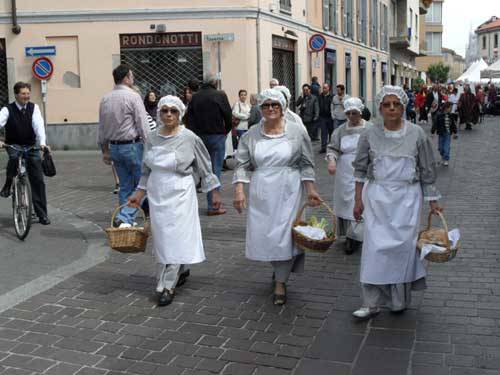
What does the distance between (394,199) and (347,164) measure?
8.48ft

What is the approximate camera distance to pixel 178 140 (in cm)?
587

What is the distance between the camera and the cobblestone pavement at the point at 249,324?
4422 mm

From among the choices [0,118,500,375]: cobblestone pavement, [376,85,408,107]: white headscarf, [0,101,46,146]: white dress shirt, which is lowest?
[0,118,500,375]: cobblestone pavement

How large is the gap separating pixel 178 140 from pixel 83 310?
5.16ft

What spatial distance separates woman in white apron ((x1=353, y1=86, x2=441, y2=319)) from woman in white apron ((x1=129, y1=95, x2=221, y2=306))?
152 cm

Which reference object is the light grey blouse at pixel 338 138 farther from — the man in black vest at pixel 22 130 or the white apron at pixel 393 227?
the man in black vest at pixel 22 130

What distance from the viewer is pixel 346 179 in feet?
25.0

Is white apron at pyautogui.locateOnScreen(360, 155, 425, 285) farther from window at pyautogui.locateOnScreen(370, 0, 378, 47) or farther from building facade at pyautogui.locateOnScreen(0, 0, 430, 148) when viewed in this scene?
window at pyautogui.locateOnScreen(370, 0, 378, 47)

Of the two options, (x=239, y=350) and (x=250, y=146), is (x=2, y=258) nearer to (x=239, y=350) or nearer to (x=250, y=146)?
(x=250, y=146)

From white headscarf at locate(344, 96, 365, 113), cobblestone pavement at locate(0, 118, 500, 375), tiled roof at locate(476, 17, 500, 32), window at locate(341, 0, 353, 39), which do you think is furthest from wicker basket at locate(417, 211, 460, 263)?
tiled roof at locate(476, 17, 500, 32)

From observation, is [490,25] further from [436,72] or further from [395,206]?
[395,206]

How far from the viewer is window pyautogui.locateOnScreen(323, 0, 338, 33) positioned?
28420 mm

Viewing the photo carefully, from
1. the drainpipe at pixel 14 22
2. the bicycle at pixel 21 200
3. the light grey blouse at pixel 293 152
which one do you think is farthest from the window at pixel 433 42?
the light grey blouse at pixel 293 152

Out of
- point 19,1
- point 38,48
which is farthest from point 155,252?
point 19,1
